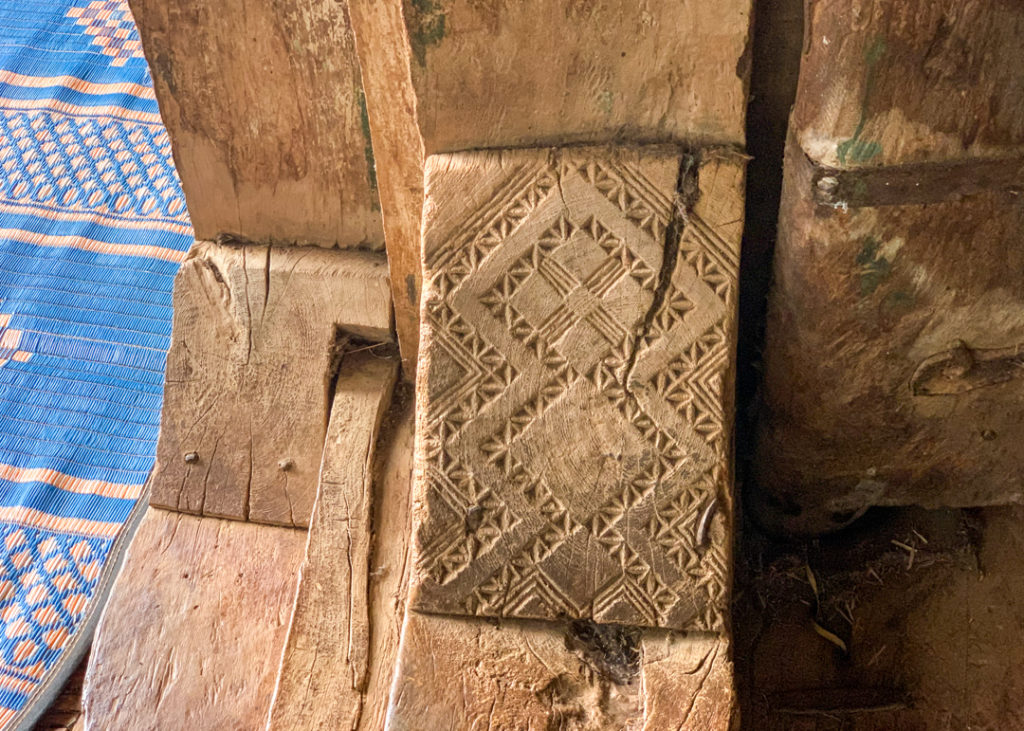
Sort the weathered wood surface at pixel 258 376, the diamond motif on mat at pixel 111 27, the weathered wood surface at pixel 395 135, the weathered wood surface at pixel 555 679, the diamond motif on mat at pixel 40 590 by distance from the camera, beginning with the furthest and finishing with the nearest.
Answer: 1. the diamond motif on mat at pixel 111 27
2. the diamond motif on mat at pixel 40 590
3. the weathered wood surface at pixel 258 376
4. the weathered wood surface at pixel 395 135
5. the weathered wood surface at pixel 555 679

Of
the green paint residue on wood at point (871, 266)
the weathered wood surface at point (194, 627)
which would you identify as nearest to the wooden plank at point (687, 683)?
the green paint residue on wood at point (871, 266)

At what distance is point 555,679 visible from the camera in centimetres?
133

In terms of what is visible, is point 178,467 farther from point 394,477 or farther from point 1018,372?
point 1018,372

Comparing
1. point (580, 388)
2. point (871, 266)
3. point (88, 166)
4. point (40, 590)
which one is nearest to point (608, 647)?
point (580, 388)

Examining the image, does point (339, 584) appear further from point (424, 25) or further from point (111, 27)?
point (111, 27)

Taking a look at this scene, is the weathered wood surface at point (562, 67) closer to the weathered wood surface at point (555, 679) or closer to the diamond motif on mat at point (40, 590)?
the weathered wood surface at point (555, 679)

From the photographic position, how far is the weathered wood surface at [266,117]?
1.79 m

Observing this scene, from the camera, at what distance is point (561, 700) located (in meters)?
1.32

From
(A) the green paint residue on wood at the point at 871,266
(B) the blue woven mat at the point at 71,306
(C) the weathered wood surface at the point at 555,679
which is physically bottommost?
(B) the blue woven mat at the point at 71,306

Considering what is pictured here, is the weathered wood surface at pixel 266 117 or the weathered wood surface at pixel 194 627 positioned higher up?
the weathered wood surface at pixel 266 117

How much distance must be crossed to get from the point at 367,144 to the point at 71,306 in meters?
1.71

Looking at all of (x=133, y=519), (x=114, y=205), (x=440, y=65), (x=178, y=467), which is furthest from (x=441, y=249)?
(x=114, y=205)

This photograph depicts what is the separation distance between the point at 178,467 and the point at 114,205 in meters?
1.74

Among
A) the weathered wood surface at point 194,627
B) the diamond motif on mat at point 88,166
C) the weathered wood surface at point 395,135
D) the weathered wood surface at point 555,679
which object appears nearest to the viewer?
the weathered wood surface at point 555,679
